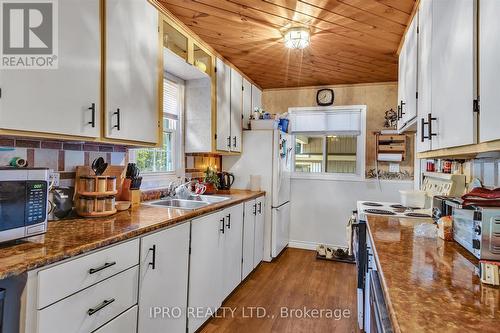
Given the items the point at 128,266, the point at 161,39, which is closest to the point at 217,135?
the point at 161,39

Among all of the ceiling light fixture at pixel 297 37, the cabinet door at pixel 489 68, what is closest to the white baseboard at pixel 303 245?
the ceiling light fixture at pixel 297 37

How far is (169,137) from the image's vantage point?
2896mm

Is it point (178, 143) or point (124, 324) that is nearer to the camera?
point (124, 324)

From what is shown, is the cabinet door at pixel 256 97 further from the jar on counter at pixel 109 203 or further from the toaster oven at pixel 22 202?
the toaster oven at pixel 22 202

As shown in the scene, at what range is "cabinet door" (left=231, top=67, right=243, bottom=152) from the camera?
335 cm

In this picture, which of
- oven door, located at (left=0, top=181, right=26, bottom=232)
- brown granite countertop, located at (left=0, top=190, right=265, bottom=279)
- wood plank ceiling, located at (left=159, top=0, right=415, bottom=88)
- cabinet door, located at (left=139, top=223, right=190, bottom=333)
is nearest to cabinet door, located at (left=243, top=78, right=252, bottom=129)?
wood plank ceiling, located at (left=159, top=0, right=415, bottom=88)

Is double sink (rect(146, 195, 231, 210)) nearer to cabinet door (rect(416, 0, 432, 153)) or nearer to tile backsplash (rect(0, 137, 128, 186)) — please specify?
tile backsplash (rect(0, 137, 128, 186))

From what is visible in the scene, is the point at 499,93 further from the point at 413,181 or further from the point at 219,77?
the point at 413,181

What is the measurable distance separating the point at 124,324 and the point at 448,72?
6.21 feet

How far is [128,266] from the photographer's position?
4.53 feet

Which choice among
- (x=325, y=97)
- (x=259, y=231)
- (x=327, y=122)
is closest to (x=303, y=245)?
(x=259, y=231)

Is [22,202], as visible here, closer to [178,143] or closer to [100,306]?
[100,306]

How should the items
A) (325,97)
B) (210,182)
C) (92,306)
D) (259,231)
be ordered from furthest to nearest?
1. (325,97)
2. (259,231)
3. (210,182)
4. (92,306)

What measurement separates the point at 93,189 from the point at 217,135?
155cm
